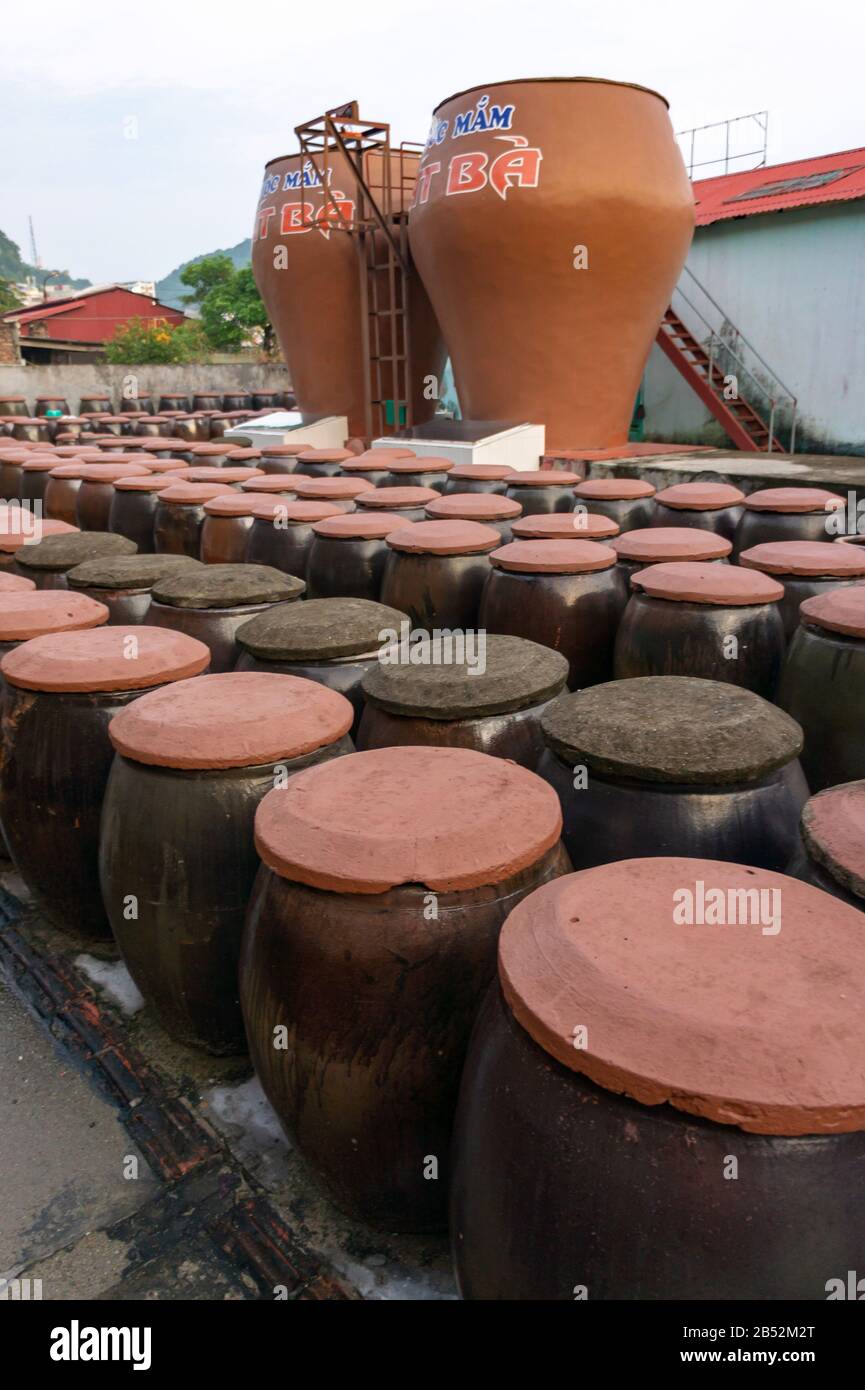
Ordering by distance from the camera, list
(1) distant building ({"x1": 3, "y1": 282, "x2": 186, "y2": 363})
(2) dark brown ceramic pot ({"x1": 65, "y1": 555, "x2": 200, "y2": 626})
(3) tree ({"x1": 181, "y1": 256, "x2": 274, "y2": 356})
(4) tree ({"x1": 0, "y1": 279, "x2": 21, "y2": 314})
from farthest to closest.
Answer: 1. (4) tree ({"x1": 0, "y1": 279, "x2": 21, "y2": 314})
2. (3) tree ({"x1": 181, "y1": 256, "x2": 274, "y2": 356})
3. (1) distant building ({"x1": 3, "y1": 282, "x2": 186, "y2": 363})
4. (2) dark brown ceramic pot ({"x1": 65, "y1": 555, "x2": 200, "y2": 626})

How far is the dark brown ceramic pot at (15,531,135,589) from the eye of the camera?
187 inches

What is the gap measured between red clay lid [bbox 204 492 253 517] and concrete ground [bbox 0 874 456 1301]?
3.46m

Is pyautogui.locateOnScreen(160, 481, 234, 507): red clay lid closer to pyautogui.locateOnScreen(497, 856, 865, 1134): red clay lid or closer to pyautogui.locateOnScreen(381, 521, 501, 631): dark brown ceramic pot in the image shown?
pyautogui.locateOnScreen(381, 521, 501, 631): dark brown ceramic pot

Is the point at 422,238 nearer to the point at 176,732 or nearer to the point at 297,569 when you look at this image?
the point at 297,569

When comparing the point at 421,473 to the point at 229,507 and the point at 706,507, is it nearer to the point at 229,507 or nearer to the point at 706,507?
the point at 229,507

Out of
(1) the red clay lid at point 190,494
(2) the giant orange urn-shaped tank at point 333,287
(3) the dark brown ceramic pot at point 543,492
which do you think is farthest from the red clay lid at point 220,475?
(2) the giant orange urn-shaped tank at point 333,287

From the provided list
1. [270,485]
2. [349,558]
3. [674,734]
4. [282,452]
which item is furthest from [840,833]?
[282,452]

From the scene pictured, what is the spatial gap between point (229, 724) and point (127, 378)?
24548 millimetres

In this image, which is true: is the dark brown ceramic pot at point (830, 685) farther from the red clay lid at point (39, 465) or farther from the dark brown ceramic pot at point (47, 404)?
the dark brown ceramic pot at point (47, 404)

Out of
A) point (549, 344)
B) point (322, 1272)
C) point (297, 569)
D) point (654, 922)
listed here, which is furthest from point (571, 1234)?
point (549, 344)

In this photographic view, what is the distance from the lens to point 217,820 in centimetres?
237

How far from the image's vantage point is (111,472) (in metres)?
7.76

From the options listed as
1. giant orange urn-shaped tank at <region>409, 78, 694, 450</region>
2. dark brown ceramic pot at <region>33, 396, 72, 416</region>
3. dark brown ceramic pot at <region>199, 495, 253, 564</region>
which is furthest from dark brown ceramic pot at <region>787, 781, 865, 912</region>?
dark brown ceramic pot at <region>33, 396, 72, 416</region>

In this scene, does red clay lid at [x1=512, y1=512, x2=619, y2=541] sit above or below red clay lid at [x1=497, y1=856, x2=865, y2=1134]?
above
